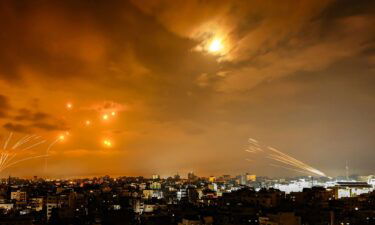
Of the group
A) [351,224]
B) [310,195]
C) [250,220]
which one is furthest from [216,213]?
[310,195]

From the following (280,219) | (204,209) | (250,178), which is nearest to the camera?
(280,219)

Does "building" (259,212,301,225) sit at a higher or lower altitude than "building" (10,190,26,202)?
higher

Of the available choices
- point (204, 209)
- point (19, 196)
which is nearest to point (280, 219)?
point (204, 209)

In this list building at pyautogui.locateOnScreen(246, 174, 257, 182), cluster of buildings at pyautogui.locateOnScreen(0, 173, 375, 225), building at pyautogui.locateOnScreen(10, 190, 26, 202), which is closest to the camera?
cluster of buildings at pyautogui.locateOnScreen(0, 173, 375, 225)

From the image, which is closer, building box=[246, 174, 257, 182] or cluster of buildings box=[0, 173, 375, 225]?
cluster of buildings box=[0, 173, 375, 225]

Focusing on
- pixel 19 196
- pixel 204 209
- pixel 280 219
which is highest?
pixel 280 219

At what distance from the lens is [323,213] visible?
17.6 metres

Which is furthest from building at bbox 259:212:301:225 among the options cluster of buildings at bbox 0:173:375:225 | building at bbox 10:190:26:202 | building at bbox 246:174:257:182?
building at bbox 246:174:257:182

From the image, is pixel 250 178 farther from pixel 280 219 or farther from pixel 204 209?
pixel 280 219

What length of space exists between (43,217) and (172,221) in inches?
354

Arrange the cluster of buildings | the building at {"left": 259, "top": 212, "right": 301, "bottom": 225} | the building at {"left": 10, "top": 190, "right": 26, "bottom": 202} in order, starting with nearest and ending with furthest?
1. the building at {"left": 259, "top": 212, "right": 301, "bottom": 225}
2. the cluster of buildings
3. the building at {"left": 10, "top": 190, "right": 26, "bottom": 202}

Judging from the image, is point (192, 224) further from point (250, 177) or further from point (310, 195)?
point (250, 177)

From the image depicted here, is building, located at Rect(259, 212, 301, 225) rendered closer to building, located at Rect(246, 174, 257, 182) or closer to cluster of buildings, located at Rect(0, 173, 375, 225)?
cluster of buildings, located at Rect(0, 173, 375, 225)

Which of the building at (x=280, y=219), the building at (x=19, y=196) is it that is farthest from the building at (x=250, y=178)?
the building at (x=280, y=219)
